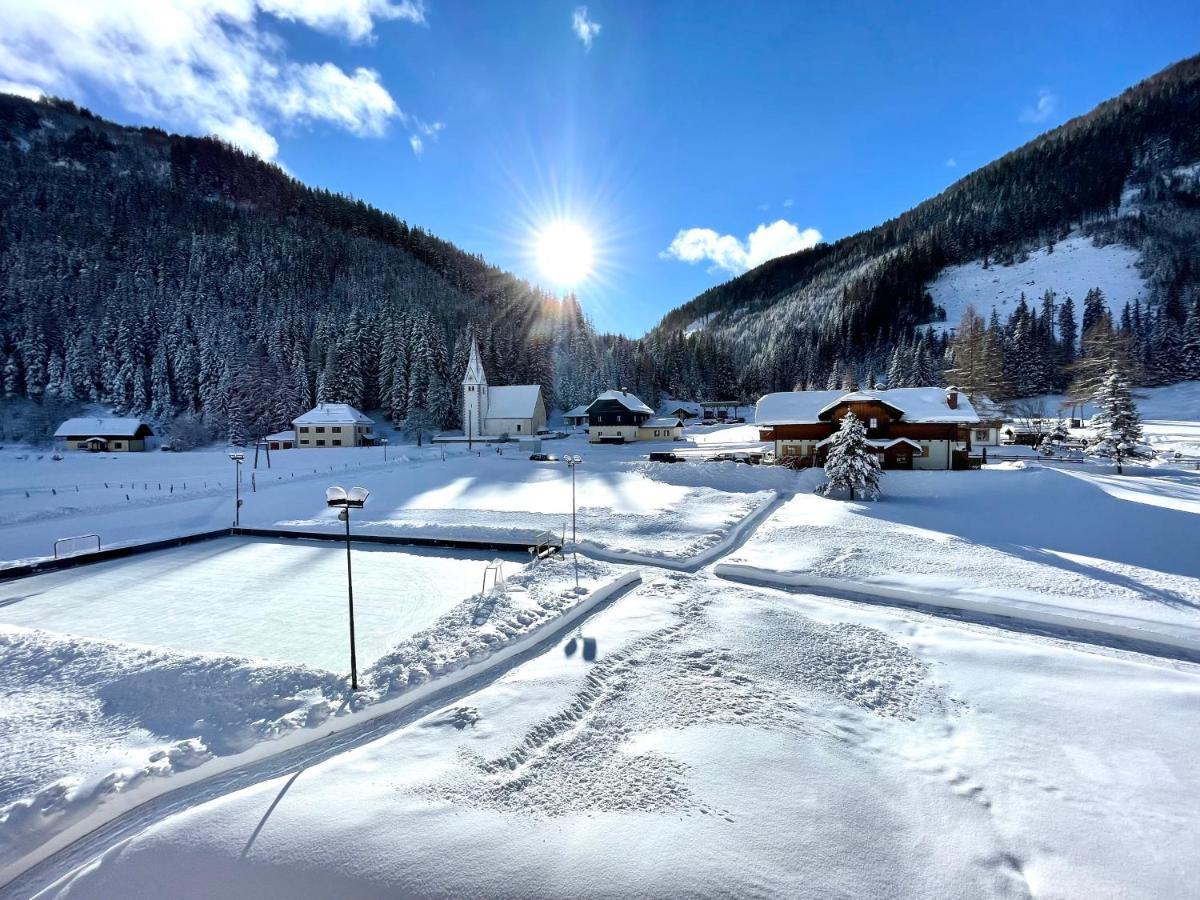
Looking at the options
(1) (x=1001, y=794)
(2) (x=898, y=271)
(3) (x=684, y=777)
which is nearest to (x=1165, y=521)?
(1) (x=1001, y=794)

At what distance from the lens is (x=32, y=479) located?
33.1 meters

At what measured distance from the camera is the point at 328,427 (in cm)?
5662

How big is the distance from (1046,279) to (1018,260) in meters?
17.1

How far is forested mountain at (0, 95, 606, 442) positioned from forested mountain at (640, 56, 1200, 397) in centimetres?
4419

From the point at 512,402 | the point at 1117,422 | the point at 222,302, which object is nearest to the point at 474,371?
the point at 512,402

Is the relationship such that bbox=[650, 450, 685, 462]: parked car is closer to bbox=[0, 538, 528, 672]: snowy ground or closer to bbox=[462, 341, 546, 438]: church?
Result: bbox=[0, 538, 528, 672]: snowy ground

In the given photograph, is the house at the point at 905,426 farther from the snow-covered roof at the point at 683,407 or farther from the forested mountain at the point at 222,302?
the snow-covered roof at the point at 683,407

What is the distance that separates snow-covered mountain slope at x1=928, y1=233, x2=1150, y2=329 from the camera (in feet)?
366

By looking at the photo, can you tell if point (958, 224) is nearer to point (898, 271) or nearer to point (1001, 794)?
point (898, 271)

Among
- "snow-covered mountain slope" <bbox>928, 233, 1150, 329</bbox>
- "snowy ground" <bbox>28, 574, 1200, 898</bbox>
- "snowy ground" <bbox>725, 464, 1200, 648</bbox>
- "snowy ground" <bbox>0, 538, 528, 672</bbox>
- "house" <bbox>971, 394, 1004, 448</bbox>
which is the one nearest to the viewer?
"snowy ground" <bbox>28, 574, 1200, 898</bbox>

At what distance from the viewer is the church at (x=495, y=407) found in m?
63.9

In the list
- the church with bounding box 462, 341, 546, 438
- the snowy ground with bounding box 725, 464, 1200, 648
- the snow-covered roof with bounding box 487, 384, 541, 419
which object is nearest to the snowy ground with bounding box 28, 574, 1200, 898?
the snowy ground with bounding box 725, 464, 1200, 648

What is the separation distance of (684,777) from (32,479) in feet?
157

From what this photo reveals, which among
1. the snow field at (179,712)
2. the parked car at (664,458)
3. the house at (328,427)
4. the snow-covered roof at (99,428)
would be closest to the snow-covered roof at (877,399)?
the parked car at (664,458)
